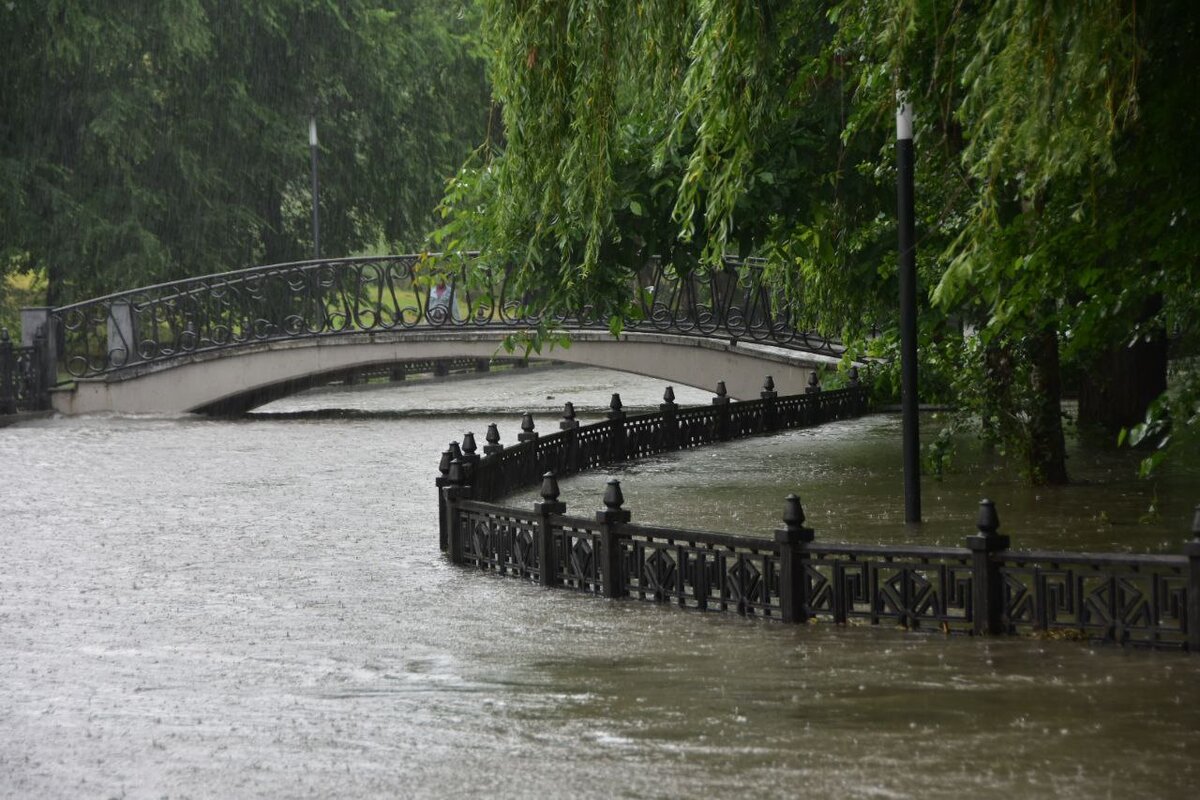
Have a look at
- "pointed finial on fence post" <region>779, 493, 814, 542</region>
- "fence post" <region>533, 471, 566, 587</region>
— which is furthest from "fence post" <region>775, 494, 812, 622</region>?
"fence post" <region>533, 471, 566, 587</region>

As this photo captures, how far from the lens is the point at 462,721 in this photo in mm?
8461

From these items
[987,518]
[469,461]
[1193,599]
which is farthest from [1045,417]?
[1193,599]

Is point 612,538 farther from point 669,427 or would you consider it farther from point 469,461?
point 669,427

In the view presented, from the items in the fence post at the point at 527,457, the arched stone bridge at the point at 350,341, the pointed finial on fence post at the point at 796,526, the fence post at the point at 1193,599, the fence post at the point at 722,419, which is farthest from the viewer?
the arched stone bridge at the point at 350,341

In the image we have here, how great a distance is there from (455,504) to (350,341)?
2067 centimetres

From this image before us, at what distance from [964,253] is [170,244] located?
3274 centimetres

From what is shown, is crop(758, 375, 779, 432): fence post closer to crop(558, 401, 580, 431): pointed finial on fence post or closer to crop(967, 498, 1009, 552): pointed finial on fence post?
crop(558, 401, 580, 431): pointed finial on fence post

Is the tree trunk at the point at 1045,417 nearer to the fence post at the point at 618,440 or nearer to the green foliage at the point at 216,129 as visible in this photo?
the fence post at the point at 618,440

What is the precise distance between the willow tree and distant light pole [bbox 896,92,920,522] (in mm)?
233

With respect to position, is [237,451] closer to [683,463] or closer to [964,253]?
[683,463]

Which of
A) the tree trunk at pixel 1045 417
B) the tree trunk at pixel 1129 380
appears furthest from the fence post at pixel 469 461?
the tree trunk at pixel 1129 380

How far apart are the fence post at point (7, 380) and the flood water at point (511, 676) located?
1543cm

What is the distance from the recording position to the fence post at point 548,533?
43.1 ft

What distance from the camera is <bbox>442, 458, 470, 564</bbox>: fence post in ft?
48.1
